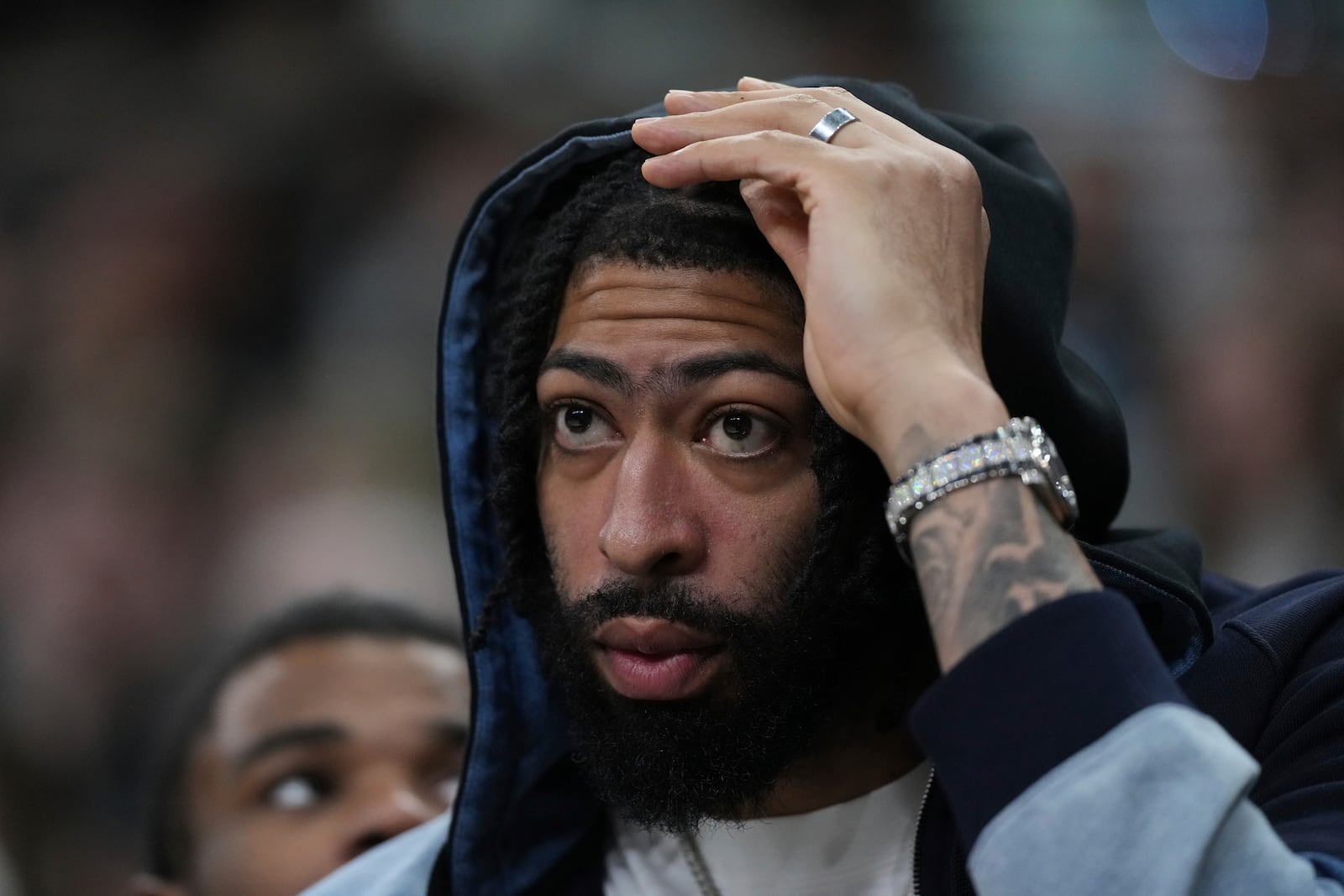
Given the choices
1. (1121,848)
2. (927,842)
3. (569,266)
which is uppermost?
(569,266)

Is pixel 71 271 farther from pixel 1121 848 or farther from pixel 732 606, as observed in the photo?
pixel 1121 848

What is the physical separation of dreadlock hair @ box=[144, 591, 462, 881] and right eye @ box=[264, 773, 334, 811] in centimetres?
24

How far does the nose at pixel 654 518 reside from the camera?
2.07 m

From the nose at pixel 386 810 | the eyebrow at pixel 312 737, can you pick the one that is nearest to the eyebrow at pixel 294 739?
the eyebrow at pixel 312 737

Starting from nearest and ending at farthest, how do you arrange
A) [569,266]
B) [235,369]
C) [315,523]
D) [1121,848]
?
[1121,848] → [569,266] → [315,523] → [235,369]

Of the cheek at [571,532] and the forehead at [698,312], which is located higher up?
the forehead at [698,312]

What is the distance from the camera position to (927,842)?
213 centimetres

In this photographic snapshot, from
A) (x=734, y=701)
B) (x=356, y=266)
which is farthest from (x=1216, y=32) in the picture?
(x=734, y=701)

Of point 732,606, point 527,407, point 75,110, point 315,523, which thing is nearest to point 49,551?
point 315,523

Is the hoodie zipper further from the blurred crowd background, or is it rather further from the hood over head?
the blurred crowd background

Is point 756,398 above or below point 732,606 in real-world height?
above

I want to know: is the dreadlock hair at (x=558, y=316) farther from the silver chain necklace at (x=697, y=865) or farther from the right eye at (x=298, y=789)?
the right eye at (x=298, y=789)

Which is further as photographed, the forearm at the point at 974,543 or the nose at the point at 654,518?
the nose at the point at 654,518

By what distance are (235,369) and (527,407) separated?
305 centimetres
